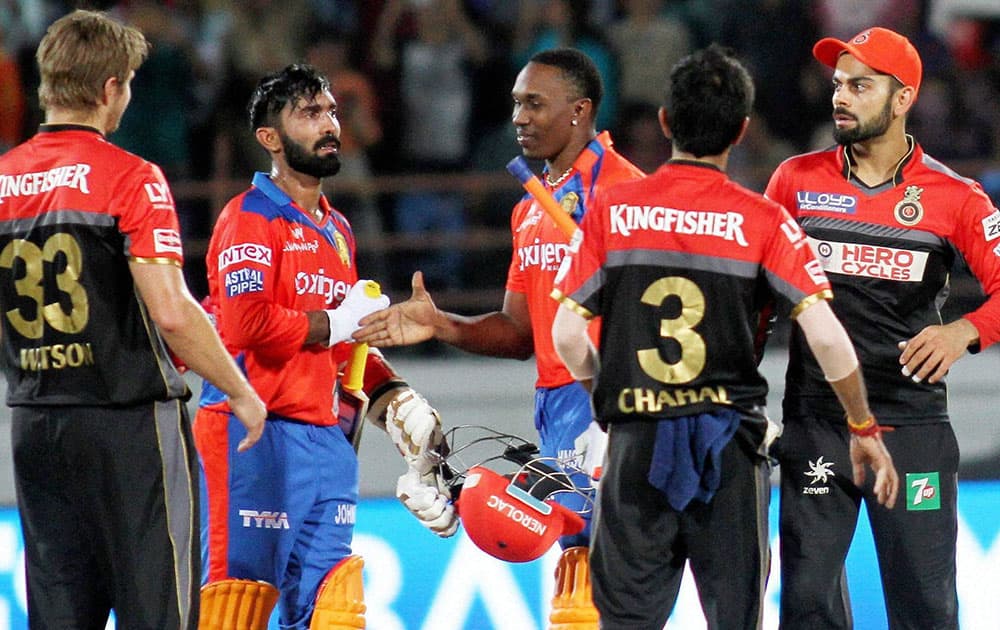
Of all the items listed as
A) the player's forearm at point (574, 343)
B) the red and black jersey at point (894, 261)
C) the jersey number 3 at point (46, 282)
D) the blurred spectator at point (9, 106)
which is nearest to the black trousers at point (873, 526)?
the red and black jersey at point (894, 261)

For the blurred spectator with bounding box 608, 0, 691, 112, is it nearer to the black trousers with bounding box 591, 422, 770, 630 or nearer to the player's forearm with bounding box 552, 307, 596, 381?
the player's forearm with bounding box 552, 307, 596, 381

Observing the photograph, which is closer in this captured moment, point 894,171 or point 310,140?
point 894,171

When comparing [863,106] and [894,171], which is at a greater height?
[863,106]

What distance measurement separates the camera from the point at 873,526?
5246mm

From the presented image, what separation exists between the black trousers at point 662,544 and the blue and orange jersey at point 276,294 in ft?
4.47

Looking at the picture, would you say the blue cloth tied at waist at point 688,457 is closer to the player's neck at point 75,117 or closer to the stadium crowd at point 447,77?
the player's neck at point 75,117

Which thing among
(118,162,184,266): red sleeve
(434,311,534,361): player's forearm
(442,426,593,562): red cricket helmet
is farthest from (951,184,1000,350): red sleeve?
(118,162,184,266): red sleeve


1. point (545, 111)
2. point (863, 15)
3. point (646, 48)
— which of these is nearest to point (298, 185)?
point (545, 111)

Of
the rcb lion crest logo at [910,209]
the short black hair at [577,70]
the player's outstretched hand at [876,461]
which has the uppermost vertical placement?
the short black hair at [577,70]

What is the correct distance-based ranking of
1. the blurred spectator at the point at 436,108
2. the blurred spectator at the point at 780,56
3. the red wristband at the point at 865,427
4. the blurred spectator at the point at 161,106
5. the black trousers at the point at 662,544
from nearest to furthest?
1. the black trousers at the point at 662,544
2. the red wristband at the point at 865,427
3. the blurred spectator at the point at 161,106
4. the blurred spectator at the point at 436,108
5. the blurred spectator at the point at 780,56

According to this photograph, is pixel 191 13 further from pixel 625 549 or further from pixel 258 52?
pixel 625 549

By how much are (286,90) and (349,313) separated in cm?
86

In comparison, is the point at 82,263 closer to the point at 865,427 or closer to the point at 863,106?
the point at 865,427

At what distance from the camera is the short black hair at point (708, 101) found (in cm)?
443
